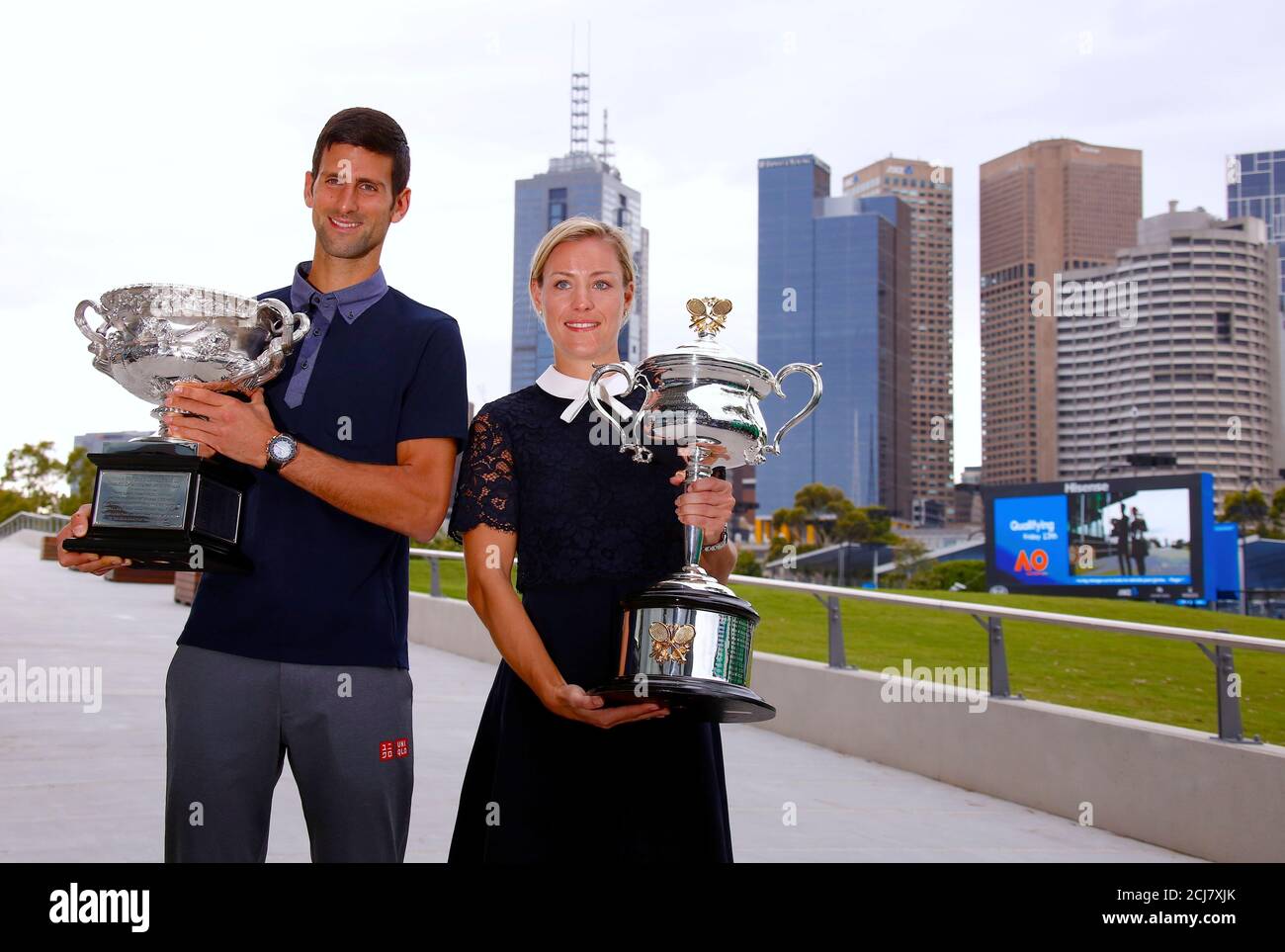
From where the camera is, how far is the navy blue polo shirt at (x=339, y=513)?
195 centimetres

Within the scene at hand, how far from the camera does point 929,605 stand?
6.50 metres

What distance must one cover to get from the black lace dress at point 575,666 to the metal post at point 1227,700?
3.35 meters

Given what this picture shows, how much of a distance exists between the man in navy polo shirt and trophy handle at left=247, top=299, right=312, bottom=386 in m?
0.07

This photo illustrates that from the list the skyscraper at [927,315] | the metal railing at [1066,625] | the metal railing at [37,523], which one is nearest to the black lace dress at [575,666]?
the metal railing at [1066,625]

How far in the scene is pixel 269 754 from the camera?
1932mm

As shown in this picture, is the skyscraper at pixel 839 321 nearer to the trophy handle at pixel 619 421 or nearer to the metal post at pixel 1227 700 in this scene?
the metal post at pixel 1227 700

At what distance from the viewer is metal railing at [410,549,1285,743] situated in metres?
4.71

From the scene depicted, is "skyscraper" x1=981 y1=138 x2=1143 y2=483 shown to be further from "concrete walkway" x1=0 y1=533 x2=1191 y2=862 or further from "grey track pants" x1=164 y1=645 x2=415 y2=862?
"grey track pants" x1=164 y1=645 x2=415 y2=862

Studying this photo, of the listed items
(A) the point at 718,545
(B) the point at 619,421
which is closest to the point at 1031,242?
(A) the point at 718,545

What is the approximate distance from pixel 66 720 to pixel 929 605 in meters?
5.03

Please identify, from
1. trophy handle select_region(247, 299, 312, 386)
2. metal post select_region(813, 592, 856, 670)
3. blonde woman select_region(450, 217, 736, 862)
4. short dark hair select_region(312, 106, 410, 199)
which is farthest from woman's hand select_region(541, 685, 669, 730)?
metal post select_region(813, 592, 856, 670)

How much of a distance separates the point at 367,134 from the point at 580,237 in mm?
439
